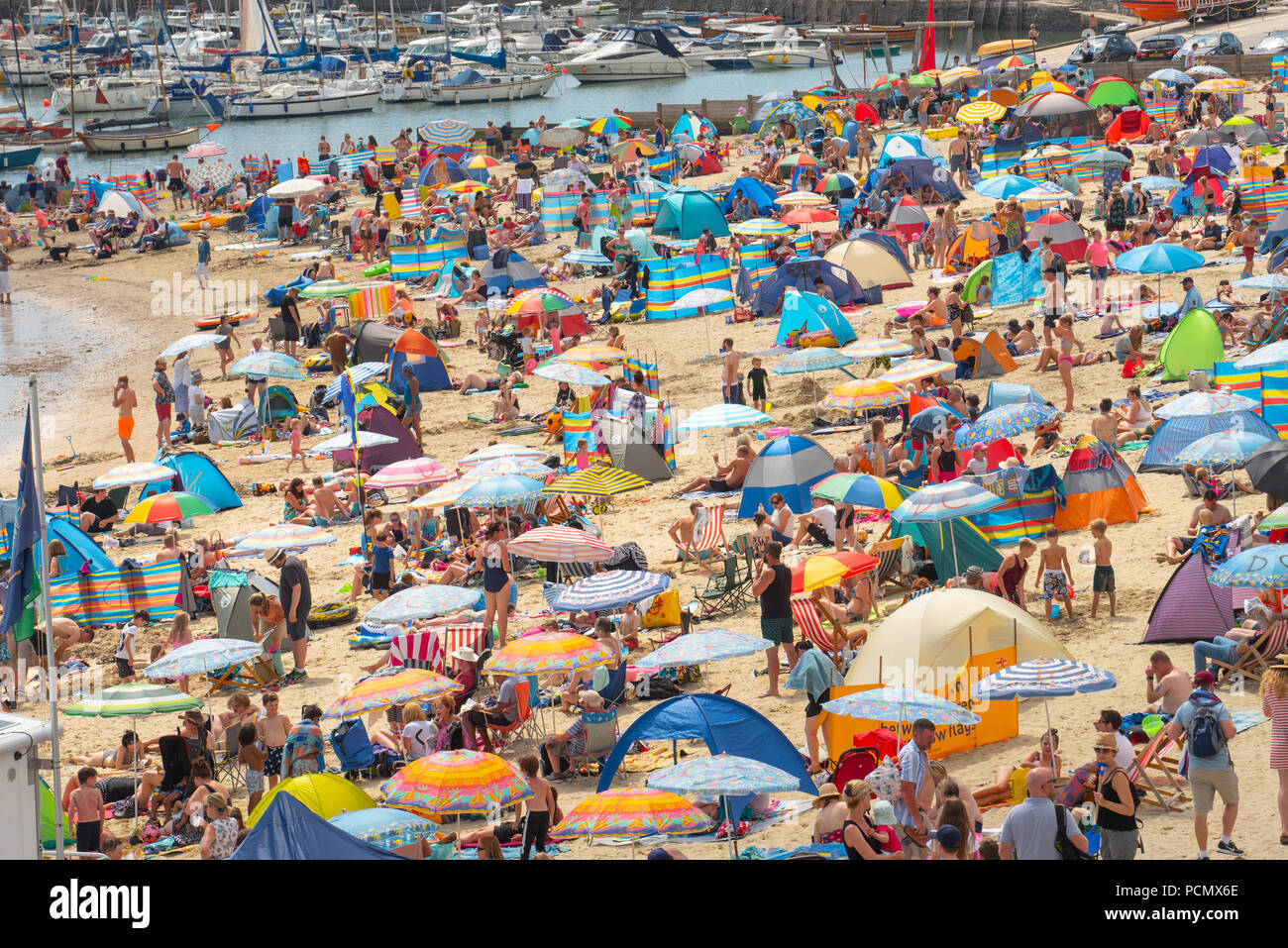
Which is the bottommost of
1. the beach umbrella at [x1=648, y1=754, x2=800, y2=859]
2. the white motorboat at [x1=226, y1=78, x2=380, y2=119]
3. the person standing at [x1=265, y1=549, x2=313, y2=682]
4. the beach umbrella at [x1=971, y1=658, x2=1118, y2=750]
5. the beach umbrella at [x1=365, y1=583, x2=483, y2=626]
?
the person standing at [x1=265, y1=549, x2=313, y2=682]

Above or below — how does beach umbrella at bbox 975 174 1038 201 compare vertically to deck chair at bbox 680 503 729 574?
above

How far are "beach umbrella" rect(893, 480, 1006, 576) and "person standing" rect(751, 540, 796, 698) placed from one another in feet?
4.90

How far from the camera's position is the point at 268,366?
22375 mm

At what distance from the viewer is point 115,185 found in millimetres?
44594

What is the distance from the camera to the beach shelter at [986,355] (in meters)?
21.0

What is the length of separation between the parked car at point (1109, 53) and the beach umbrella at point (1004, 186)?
63.2 ft

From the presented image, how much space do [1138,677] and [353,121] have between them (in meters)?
61.1

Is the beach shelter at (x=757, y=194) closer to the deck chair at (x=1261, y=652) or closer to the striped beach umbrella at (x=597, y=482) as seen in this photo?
the striped beach umbrella at (x=597, y=482)

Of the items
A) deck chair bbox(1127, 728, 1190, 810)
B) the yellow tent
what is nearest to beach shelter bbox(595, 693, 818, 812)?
the yellow tent

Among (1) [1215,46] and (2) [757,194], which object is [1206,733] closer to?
(2) [757,194]

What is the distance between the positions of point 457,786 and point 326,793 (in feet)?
2.74

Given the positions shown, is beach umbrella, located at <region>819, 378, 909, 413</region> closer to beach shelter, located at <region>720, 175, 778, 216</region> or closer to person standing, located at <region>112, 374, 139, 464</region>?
person standing, located at <region>112, 374, 139, 464</region>

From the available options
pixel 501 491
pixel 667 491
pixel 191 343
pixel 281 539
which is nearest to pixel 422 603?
pixel 501 491

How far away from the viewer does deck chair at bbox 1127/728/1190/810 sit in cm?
955
